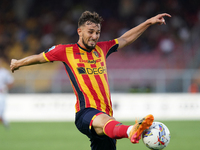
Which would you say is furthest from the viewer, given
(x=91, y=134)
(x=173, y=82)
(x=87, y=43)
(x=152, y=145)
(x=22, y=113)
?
(x=22, y=113)

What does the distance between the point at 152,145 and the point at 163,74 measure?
1083 cm

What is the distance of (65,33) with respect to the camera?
65.0ft

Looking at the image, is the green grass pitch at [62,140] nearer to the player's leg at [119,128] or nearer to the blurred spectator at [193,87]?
the blurred spectator at [193,87]

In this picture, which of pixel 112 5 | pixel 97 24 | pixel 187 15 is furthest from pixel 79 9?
pixel 97 24

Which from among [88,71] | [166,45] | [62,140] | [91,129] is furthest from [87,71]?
[166,45]

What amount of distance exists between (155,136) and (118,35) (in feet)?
49.6

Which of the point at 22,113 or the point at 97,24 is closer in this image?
the point at 97,24

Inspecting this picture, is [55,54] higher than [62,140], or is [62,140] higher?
[55,54]

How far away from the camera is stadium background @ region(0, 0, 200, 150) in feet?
47.0

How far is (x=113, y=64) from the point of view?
17828 mm

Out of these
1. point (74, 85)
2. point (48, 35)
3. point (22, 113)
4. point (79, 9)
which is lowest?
point (22, 113)

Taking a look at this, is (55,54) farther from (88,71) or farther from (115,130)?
(115,130)

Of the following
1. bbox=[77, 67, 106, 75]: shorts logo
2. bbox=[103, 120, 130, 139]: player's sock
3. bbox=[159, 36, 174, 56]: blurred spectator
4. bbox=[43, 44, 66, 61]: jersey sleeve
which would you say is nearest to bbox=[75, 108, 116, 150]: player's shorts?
bbox=[103, 120, 130, 139]: player's sock

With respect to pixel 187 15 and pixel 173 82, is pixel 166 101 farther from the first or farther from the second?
pixel 187 15
